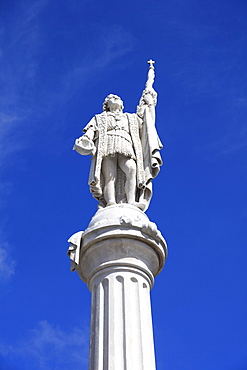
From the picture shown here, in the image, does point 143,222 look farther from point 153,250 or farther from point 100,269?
point 100,269

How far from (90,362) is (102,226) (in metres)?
2.63

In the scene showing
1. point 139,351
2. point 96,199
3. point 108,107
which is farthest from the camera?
point 108,107

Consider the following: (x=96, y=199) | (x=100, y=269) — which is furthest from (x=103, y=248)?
(x=96, y=199)

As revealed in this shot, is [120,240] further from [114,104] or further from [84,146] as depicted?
[114,104]

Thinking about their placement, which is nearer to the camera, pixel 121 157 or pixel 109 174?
pixel 109 174

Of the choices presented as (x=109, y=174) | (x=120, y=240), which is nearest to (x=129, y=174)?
(x=109, y=174)

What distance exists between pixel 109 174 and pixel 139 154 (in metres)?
0.89

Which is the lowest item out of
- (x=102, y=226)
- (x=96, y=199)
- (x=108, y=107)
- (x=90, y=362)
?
(x=90, y=362)

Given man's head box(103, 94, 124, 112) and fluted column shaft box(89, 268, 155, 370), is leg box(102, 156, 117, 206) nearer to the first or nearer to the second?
man's head box(103, 94, 124, 112)

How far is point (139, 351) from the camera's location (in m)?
9.41

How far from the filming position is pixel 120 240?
10609mm

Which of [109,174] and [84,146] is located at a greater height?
[84,146]

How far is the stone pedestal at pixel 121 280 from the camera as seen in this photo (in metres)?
9.40

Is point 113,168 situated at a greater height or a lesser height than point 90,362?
greater
